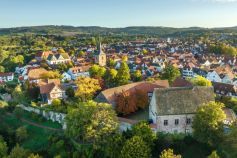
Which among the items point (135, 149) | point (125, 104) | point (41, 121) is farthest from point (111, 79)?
point (135, 149)

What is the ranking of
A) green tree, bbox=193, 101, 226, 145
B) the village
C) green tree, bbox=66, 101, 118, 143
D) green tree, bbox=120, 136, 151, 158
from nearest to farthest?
1. green tree, bbox=120, 136, 151, 158
2. green tree, bbox=193, 101, 226, 145
3. green tree, bbox=66, 101, 118, 143
4. the village

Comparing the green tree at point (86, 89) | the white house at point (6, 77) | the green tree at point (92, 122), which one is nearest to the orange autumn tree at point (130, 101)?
the green tree at point (92, 122)

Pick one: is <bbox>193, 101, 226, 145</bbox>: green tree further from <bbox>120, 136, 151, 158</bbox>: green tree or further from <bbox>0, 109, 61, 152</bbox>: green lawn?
<bbox>0, 109, 61, 152</bbox>: green lawn

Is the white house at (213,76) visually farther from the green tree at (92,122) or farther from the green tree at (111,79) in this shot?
the green tree at (92,122)

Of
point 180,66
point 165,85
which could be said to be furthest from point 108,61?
point 165,85

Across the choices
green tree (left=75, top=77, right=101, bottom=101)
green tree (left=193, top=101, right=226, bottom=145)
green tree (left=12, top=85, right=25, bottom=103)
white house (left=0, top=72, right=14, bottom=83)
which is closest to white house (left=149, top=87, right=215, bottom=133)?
green tree (left=193, top=101, right=226, bottom=145)

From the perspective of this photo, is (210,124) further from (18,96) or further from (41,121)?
(18,96)
